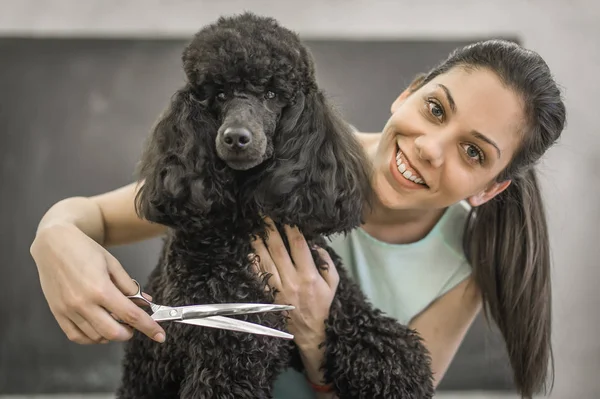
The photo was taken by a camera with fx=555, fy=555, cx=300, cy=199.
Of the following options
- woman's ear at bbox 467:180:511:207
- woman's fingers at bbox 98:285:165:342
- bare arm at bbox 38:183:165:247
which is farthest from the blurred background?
woman's fingers at bbox 98:285:165:342

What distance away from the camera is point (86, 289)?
2.39 feet

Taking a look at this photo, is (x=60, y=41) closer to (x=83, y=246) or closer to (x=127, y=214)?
(x=127, y=214)

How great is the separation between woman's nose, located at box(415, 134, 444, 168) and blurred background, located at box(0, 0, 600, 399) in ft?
3.31

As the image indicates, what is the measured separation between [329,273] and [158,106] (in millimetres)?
1262

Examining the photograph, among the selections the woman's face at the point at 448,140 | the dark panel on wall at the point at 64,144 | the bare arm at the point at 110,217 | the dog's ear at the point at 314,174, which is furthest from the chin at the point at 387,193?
the dark panel on wall at the point at 64,144

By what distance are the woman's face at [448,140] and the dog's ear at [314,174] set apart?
0.38 ft

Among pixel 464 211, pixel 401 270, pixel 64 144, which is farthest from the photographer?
pixel 64 144

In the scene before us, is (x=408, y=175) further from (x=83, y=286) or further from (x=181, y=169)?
(x=83, y=286)

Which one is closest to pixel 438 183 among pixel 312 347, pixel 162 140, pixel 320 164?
pixel 320 164

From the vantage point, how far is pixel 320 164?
825 mm

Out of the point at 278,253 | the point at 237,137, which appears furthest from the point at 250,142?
the point at 278,253

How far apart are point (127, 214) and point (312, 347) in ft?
1.47

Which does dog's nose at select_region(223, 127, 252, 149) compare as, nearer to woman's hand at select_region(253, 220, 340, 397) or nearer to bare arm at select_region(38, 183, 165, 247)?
woman's hand at select_region(253, 220, 340, 397)

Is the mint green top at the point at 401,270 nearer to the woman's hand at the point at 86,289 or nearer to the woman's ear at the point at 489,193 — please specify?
the woman's ear at the point at 489,193
